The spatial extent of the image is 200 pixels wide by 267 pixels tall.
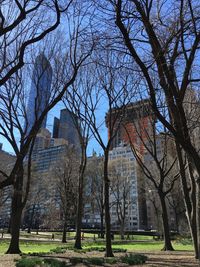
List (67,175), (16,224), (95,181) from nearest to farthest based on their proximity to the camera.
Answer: (16,224), (67,175), (95,181)

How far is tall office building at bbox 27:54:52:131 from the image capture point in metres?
14.0

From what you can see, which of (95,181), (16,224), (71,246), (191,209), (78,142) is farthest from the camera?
(95,181)

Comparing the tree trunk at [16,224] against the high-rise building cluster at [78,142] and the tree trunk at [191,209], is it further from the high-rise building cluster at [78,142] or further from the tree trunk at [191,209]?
the tree trunk at [191,209]

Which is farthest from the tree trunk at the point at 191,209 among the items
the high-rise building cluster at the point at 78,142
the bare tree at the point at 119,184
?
the bare tree at the point at 119,184

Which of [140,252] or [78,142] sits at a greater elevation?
[78,142]

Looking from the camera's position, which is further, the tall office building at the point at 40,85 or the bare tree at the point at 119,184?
the bare tree at the point at 119,184

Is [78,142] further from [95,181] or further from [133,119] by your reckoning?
[95,181]

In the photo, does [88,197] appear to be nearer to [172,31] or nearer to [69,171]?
[69,171]

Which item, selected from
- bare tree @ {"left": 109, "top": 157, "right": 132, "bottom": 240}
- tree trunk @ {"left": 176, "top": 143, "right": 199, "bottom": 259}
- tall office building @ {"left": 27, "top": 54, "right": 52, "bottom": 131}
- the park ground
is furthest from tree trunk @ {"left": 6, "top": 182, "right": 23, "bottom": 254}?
bare tree @ {"left": 109, "top": 157, "right": 132, "bottom": 240}

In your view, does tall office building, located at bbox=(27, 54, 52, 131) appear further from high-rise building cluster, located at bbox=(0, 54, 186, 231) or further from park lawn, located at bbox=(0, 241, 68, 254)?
park lawn, located at bbox=(0, 241, 68, 254)

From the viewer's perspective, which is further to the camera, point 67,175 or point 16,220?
point 67,175

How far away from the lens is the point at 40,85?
14.5 m

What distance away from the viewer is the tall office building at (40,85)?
45.9 ft

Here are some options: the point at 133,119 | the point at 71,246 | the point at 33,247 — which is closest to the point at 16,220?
the point at 71,246
